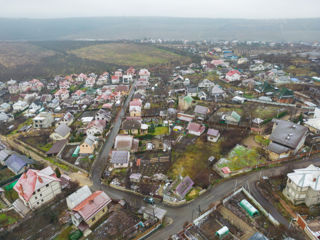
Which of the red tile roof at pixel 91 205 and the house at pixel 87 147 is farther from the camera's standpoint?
the house at pixel 87 147

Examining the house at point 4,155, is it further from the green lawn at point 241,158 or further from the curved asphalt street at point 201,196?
the green lawn at point 241,158

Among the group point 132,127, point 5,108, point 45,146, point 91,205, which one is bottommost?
point 45,146

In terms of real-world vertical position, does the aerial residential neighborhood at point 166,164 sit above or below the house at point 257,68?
below

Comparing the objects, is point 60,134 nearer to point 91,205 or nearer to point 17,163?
point 17,163

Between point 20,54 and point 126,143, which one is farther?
point 20,54

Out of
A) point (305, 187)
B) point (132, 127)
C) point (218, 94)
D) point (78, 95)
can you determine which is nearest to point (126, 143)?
point (132, 127)

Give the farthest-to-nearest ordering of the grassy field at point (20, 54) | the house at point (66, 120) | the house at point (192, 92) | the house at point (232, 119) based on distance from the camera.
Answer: the grassy field at point (20, 54) → the house at point (192, 92) → the house at point (66, 120) → the house at point (232, 119)

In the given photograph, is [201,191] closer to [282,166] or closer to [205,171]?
[205,171]

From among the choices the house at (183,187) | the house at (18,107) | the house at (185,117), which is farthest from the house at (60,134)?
the house at (183,187)
